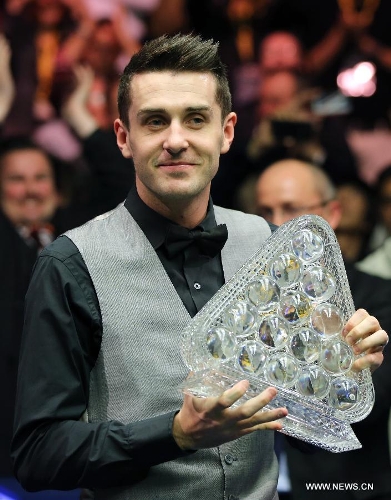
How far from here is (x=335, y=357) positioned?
5.08 feet

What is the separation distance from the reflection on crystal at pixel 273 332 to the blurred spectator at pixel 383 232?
5.41ft

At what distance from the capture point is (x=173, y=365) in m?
1.66

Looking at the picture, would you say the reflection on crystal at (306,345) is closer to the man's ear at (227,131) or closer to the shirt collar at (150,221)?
the shirt collar at (150,221)

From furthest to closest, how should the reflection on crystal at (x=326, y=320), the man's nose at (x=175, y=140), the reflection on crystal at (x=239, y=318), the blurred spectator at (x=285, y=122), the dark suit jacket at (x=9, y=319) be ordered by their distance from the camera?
the blurred spectator at (x=285, y=122), the dark suit jacket at (x=9, y=319), the man's nose at (x=175, y=140), the reflection on crystal at (x=326, y=320), the reflection on crystal at (x=239, y=318)

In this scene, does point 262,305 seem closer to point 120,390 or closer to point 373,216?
point 120,390

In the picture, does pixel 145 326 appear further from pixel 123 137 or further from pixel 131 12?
pixel 131 12

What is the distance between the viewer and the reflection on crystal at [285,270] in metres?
1.55

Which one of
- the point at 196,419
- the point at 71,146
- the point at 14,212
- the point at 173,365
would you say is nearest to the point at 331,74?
the point at 71,146

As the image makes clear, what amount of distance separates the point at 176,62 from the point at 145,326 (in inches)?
20.8

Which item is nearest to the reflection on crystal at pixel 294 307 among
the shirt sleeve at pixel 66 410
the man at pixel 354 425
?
the shirt sleeve at pixel 66 410

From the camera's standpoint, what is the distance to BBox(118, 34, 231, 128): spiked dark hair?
1.75 m

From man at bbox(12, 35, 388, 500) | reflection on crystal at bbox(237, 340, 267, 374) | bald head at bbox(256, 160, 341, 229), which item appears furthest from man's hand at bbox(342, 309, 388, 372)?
bald head at bbox(256, 160, 341, 229)

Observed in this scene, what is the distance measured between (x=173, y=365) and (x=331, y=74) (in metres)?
1.91

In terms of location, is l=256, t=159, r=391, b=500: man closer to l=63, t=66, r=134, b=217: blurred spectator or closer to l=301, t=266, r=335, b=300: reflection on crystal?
l=63, t=66, r=134, b=217: blurred spectator
